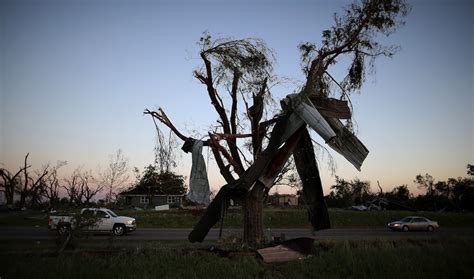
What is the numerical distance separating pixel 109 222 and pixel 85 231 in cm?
1198

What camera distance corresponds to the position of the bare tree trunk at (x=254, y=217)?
46.8 ft

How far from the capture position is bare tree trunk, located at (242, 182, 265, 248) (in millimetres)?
14250

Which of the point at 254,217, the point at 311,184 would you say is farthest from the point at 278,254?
the point at 311,184

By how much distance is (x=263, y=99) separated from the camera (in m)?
15.2

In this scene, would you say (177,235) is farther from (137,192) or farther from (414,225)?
(137,192)

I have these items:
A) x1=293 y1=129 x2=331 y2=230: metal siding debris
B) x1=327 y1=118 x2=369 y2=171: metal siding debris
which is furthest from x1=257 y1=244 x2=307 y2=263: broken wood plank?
x1=327 y1=118 x2=369 y2=171: metal siding debris

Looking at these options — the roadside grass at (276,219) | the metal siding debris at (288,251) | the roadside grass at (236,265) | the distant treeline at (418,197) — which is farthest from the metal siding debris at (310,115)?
the distant treeline at (418,197)

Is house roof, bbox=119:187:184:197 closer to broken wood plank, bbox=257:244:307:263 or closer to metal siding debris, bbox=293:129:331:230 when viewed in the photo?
metal siding debris, bbox=293:129:331:230

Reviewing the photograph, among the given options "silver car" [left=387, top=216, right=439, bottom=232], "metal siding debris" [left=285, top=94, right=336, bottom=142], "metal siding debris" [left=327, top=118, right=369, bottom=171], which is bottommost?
"silver car" [left=387, top=216, right=439, bottom=232]

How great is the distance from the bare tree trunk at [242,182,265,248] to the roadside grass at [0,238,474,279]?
2.07m

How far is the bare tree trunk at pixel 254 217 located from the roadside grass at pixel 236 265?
Answer: 6.81 feet

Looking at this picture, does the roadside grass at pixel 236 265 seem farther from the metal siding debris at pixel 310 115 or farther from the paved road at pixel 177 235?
the paved road at pixel 177 235

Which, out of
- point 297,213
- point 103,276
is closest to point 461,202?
point 297,213

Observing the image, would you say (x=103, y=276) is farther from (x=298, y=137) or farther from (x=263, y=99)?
(x=263, y=99)
